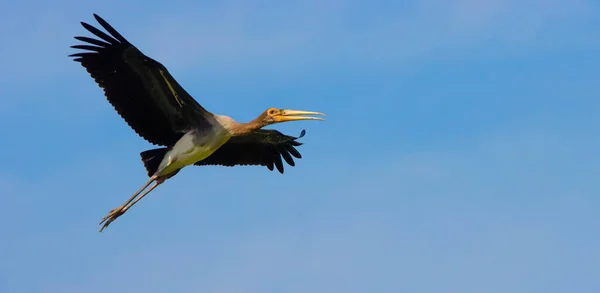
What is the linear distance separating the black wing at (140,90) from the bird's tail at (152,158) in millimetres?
231

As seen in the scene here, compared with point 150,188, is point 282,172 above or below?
above

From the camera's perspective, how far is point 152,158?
1118 inches

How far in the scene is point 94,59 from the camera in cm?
2698

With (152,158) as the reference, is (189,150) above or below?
above

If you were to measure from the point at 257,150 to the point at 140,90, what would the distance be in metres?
3.81

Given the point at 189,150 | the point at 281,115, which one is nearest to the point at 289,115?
the point at 281,115

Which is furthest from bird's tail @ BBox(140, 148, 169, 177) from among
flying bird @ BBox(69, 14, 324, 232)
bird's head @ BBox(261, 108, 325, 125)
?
bird's head @ BBox(261, 108, 325, 125)

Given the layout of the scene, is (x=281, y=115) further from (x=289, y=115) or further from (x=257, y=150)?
(x=257, y=150)

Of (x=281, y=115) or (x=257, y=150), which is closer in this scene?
(x=281, y=115)

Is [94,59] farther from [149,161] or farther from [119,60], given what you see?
[149,161]

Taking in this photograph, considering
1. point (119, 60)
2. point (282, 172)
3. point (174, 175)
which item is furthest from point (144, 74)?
point (282, 172)

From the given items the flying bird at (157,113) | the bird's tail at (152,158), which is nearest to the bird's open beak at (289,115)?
the flying bird at (157,113)

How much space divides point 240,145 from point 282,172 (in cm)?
137

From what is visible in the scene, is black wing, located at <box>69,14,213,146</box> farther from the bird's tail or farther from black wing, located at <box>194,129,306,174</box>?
black wing, located at <box>194,129,306,174</box>
